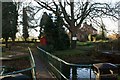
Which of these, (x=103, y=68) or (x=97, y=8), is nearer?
(x=103, y=68)

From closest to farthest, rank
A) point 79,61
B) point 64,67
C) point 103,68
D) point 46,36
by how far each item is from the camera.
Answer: point 103,68 → point 64,67 → point 79,61 → point 46,36

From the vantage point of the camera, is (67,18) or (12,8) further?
(12,8)

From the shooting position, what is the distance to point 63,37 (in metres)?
32.1

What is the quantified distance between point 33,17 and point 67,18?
4639 mm

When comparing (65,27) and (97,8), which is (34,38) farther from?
(97,8)

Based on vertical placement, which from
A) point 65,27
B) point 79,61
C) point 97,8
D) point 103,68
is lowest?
point 79,61

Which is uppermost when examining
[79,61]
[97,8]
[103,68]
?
[97,8]

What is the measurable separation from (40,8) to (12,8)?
10742mm

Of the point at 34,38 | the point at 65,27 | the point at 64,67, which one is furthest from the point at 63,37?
the point at 64,67

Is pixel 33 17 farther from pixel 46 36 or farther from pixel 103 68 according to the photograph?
pixel 103 68

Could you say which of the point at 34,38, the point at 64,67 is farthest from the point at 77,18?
the point at 64,67

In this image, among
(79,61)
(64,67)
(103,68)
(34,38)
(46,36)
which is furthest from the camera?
(34,38)

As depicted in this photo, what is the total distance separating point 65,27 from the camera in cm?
3231

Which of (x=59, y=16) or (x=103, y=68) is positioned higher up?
(x=59, y=16)
